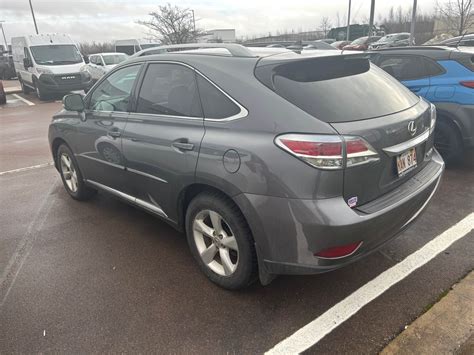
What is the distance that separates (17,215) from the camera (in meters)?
4.50

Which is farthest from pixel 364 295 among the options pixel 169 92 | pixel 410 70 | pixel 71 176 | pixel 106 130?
pixel 410 70

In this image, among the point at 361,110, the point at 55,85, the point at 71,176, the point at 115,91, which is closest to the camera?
the point at 361,110

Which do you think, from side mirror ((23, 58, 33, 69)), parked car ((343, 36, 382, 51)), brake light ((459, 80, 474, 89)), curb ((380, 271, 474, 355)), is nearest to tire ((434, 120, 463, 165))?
brake light ((459, 80, 474, 89))

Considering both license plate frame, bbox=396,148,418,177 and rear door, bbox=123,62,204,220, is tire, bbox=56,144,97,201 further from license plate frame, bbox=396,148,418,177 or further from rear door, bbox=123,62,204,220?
license plate frame, bbox=396,148,418,177

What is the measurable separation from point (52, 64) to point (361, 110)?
16.5m

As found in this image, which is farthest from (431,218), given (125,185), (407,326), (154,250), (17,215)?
(17,215)

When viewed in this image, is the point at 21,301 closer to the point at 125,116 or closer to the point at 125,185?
the point at 125,185

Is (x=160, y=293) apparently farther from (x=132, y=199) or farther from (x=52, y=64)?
(x=52, y=64)

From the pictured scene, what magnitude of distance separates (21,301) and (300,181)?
7.29ft

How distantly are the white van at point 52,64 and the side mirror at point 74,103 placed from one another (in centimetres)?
1327

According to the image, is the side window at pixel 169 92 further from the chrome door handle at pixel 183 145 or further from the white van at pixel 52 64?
the white van at pixel 52 64

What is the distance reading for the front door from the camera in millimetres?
3588

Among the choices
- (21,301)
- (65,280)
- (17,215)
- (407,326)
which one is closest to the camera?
(407,326)

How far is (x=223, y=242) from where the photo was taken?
282cm
